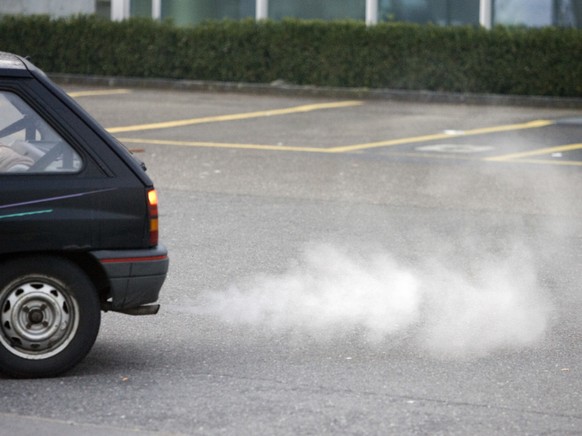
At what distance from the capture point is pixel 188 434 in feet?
18.8

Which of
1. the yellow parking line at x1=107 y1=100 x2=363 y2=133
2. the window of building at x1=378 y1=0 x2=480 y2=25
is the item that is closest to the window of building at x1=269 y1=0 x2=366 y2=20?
the window of building at x1=378 y1=0 x2=480 y2=25

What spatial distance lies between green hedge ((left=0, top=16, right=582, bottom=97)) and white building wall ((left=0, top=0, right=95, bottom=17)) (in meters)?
1.44

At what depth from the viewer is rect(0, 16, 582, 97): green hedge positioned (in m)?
24.0

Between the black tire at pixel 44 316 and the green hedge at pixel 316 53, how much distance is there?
18182mm

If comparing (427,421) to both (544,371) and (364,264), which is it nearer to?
(544,371)

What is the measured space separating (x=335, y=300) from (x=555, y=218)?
3942 mm

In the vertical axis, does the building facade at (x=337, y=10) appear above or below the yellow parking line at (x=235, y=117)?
above

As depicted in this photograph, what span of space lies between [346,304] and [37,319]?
2.43 metres

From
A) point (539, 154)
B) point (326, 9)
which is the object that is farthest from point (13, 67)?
point (326, 9)

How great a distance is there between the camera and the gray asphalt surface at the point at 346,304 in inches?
241

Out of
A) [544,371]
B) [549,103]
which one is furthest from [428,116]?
[544,371]

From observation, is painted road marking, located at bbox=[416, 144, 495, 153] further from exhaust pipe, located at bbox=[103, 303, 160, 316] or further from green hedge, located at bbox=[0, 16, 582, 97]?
exhaust pipe, located at bbox=[103, 303, 160, 316]

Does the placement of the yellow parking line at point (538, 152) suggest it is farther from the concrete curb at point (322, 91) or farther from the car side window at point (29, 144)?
the car side window at point (29, 144)

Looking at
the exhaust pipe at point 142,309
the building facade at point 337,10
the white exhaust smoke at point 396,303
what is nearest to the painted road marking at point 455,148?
the white exhaust smoke at point 396,303
